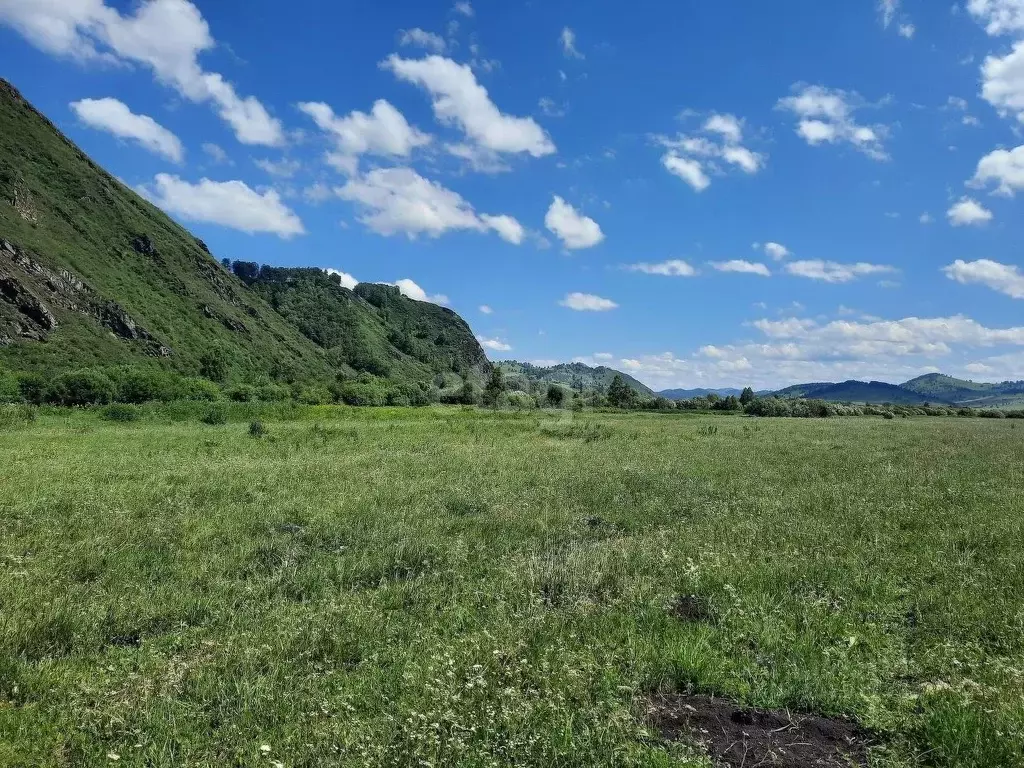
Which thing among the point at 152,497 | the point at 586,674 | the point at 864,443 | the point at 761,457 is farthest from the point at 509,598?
the point at 864,443

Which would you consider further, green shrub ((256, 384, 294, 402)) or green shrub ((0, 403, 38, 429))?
green shrub ((256, 384, 294, 402))

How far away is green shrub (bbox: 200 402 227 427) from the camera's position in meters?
41.1

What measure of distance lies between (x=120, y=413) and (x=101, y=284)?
11212 cm

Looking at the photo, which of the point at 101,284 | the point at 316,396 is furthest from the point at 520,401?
the point at 101,284

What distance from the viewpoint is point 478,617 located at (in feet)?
24.9

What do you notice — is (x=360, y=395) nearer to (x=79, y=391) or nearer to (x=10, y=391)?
(x=79, y=391)

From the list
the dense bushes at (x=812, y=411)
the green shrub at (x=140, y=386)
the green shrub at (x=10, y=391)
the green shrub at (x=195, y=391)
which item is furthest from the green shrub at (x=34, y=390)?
the dense bushes at (x=812, y=411)

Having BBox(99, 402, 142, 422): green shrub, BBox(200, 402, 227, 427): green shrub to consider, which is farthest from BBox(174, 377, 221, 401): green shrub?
BBox(99, 402, 142, 422): green shrub

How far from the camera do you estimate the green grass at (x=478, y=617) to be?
4.93 metres

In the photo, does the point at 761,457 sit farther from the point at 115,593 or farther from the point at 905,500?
the point at 115,593

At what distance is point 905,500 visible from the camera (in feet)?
51.2

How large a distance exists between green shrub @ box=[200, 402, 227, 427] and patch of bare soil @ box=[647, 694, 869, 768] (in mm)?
42061

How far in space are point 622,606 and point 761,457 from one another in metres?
21.3

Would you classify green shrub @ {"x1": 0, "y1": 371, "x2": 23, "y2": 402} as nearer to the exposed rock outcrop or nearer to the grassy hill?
the grassy hill
